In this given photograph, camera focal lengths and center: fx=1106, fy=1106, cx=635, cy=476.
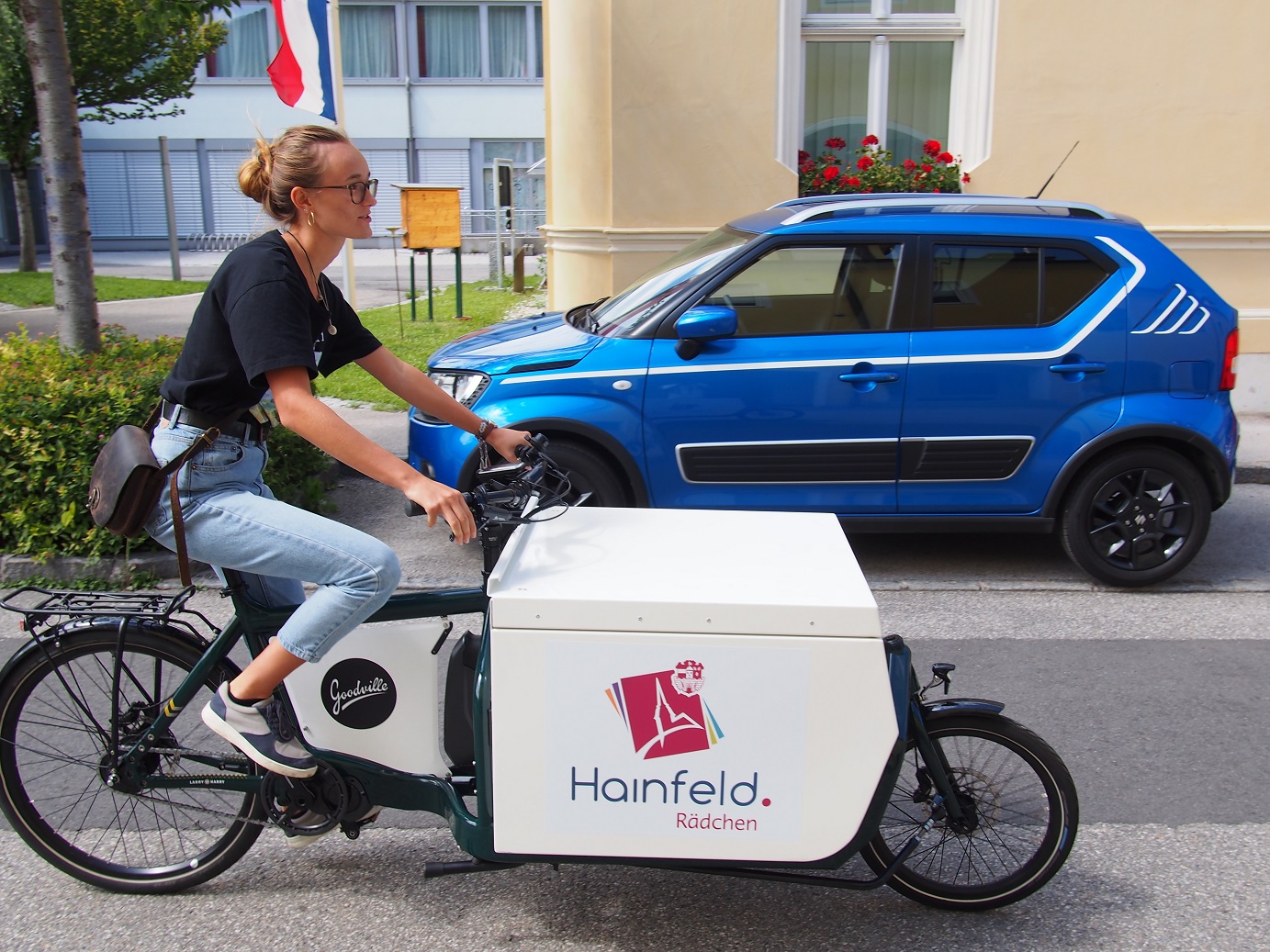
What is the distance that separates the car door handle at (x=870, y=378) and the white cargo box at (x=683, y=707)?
2953 mm

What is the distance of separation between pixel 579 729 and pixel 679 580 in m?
0.40

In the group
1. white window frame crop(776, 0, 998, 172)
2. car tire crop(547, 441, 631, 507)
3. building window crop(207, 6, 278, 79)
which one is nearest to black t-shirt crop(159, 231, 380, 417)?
car tire crop(547, 441, 631, 507)

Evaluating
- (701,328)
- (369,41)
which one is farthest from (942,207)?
(369,41)

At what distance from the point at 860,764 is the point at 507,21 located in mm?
35571

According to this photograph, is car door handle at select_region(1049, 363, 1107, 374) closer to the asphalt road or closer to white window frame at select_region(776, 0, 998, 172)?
the asphalt road

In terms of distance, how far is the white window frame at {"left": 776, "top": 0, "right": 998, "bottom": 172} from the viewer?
9.53 meters

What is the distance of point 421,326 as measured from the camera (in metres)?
13.9

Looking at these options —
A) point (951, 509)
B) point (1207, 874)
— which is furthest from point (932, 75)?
point (1207, 874)

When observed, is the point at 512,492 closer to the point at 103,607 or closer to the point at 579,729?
the point at 579,729

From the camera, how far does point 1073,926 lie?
2.94 m

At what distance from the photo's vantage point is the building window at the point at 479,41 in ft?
113

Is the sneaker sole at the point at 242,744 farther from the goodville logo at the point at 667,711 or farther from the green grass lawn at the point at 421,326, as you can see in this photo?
the green grass lawn at the point at 421,326

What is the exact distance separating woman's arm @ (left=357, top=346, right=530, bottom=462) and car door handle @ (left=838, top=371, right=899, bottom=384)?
2.79m

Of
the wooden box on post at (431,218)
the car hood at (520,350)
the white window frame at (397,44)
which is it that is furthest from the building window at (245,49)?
the car hood at (520,350)
